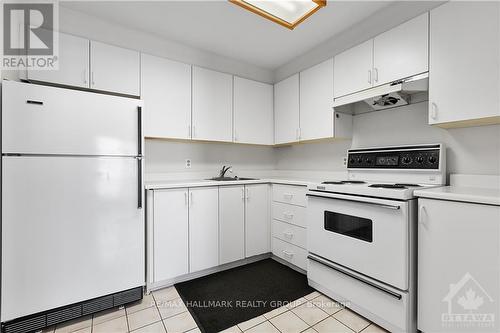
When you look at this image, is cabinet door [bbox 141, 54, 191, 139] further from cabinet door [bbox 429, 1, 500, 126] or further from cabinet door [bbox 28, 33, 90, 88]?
cabinet door [bbox 429, 1, 500, 126]

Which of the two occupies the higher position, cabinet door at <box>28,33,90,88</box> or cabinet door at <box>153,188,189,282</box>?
cabinet door at <box>28,33,90,88</box>

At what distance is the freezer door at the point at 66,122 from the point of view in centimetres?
149

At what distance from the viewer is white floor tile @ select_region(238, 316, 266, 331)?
1.62 metres

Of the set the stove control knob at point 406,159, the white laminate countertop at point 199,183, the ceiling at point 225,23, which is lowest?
the white laminate countertop at point 199,183

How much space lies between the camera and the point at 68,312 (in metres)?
1.63

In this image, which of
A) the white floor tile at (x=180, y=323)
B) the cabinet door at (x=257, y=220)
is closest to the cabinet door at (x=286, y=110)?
the cabinet door at (x=257, y=220)

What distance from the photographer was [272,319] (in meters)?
1.70

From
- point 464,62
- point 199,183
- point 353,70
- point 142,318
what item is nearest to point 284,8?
point 353,70

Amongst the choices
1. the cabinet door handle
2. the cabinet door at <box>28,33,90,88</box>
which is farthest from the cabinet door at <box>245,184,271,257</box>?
the cabinet door at <box>28,33,90,88</box>

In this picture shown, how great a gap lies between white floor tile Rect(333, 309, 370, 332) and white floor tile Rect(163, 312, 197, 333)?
1039 millimetres

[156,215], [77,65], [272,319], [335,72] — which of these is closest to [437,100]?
[335,72]

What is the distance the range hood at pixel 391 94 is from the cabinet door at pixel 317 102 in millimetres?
154

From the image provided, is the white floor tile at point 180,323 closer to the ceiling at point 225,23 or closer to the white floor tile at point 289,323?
the white floor tile at point 289,323

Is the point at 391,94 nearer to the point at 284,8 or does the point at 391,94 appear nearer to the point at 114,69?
the point at 284,8
